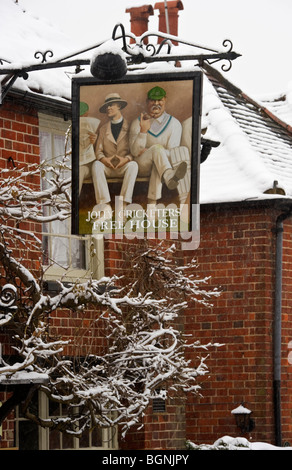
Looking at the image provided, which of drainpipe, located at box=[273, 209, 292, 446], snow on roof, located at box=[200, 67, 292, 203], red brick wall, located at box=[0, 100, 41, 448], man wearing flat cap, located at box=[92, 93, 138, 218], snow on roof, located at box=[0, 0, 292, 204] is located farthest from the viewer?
snow on roof, located at box=[200, 67, 292, 203]

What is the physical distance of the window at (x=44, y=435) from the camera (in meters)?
13.4

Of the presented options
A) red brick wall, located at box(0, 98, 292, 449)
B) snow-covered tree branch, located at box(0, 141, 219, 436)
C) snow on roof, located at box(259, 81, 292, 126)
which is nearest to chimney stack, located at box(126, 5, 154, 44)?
snow on roof, located at box(259, 81, 292, 126)

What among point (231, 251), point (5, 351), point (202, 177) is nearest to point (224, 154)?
point (202, 177)

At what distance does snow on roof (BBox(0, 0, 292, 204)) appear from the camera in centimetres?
1377

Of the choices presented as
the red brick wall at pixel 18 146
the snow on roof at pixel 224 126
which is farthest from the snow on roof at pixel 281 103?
the red brick wall at pixel 18 146

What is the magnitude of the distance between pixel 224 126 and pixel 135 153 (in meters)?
6.54

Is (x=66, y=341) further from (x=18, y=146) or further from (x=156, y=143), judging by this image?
(x=18, y=146)

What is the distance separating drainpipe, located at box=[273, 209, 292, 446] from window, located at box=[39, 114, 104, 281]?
2786 mm

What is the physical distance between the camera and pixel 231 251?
1602 cm

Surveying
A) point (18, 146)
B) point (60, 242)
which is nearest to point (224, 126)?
point (60, 242)

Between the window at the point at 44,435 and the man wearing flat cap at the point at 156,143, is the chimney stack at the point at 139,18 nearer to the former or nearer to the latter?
the window at the point at 44,435

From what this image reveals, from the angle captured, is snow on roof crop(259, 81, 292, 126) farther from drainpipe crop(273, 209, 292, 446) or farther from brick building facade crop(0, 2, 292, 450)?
drainpipe crop(273, 209, 292, 446)

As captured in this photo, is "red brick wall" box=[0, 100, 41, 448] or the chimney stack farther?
the chimney stack

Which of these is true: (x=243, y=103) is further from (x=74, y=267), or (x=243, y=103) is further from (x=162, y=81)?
(x=162, y=81)
